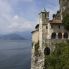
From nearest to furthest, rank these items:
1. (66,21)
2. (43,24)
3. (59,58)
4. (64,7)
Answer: (59,58)
(66,21)
(43,24)
(64,7)

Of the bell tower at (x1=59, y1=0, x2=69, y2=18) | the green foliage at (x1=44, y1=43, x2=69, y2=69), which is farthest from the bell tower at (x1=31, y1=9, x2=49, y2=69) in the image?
the bell tower at (x1=59, y1=0, x2=69, y2=18)

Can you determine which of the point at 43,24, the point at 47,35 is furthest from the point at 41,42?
the point at 43,24

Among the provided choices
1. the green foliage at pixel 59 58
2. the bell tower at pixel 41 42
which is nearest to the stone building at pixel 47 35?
the bell tower at pixel 41 42

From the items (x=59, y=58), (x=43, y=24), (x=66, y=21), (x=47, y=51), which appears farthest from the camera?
(x=43, y=24)

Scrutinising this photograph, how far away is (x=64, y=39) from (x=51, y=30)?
3.73 metres

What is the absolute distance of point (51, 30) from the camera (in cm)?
5356

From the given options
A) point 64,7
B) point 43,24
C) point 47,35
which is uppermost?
point 64,7

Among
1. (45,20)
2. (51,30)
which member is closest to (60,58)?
(51,30)

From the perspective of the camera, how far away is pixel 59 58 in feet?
154

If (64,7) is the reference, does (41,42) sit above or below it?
below

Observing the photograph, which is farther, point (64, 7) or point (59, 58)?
point (64, 7)

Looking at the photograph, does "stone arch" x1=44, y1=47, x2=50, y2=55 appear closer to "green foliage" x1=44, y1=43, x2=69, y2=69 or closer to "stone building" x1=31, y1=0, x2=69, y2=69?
"stone building" x1=31, y1=0, x2=69, y2=69

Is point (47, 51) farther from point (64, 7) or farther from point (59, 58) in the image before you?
point (64, 7)

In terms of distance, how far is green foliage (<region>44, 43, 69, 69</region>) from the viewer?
1766 inches
